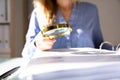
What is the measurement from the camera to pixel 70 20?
0.98 metres

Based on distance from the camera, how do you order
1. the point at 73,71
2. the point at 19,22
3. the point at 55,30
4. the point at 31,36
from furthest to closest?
the point at 19,22 < the point at 31,36 < the point at 55,30 < the point at 73,71

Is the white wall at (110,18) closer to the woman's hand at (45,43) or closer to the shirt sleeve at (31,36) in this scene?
the shirt sleeve at (31,36)

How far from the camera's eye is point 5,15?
5.29ft

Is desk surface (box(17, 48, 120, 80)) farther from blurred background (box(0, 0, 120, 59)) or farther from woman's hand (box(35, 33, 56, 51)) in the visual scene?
blurred background (box(0, 0, 120, 59))

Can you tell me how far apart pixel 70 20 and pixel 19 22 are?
0.69m

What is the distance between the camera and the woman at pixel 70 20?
0.91 metres

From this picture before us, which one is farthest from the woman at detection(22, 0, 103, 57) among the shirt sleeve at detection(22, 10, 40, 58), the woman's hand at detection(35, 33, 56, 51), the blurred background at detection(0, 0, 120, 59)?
the blurred background at detection(0, 0, 120, 59)

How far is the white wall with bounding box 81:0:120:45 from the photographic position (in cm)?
171

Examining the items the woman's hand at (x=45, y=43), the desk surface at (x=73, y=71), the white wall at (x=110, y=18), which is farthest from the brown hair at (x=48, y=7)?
the white wall at (x=110, y=18)

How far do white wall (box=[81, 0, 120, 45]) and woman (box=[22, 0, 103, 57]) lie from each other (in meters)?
0.70

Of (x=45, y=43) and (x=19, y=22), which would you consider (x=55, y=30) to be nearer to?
(x=45, y=43)

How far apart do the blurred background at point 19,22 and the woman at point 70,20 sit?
0.65 meters

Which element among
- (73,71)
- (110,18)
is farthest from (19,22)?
(73,71)

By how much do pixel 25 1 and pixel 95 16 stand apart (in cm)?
76
